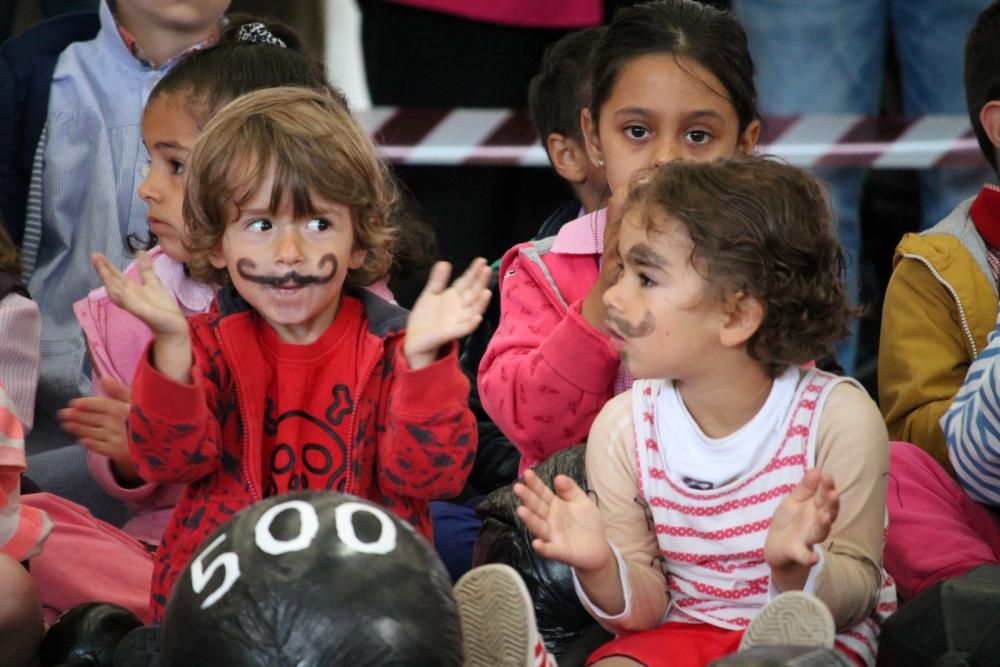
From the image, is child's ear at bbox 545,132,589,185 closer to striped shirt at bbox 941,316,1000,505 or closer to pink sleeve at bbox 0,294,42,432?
striped shirt at bbox 941,316,1000,505

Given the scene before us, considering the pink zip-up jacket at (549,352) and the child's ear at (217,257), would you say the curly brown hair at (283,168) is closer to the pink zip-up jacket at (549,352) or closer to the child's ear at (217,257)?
the child's ear at (217,257)

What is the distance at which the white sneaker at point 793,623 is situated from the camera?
250 centimetres

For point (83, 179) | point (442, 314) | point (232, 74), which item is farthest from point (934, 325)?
point (83, 179)

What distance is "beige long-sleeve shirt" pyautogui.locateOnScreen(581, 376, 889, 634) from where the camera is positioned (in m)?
2.74

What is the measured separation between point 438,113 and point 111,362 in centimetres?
165

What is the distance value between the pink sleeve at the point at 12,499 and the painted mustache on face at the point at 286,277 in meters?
0.46

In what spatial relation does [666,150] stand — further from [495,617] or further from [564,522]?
[495,617]

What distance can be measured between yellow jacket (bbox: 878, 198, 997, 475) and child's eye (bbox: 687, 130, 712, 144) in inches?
18.2

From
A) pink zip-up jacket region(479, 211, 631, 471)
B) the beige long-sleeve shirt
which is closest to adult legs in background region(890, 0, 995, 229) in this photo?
pink zip-up jacket region(479, 211, 631, 471)

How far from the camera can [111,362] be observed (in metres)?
3.57

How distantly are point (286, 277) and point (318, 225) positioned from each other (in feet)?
0.41

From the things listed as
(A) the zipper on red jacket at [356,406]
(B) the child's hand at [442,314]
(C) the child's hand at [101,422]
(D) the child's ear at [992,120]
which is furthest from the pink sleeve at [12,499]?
(D) the child's ear at [992,120]

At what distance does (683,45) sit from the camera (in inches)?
139

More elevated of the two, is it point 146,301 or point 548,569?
point 146,301
